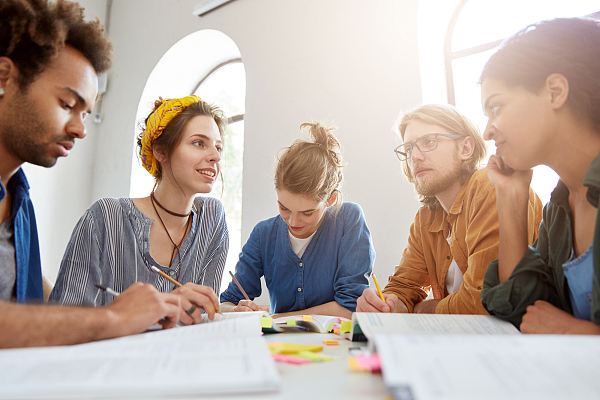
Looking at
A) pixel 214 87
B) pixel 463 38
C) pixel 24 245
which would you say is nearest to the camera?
pixel 24 245

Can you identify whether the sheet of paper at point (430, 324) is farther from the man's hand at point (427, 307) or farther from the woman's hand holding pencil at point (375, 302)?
the man's hand at point (427, 307)

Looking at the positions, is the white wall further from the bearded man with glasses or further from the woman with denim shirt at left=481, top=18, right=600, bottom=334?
the woman with denim shirt at left=481, top=18, right=600, bottom=334

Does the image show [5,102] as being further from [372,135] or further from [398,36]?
[398,36]

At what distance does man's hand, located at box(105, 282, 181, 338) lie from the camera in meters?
0.72

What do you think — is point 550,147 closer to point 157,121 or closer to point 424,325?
point 424,325

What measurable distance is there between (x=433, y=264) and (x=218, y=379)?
1290 mm

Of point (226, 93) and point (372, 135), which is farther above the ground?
point (226, 93)

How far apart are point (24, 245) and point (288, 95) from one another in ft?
6.55

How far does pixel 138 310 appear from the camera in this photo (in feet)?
2.52

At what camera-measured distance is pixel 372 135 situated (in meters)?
2.44

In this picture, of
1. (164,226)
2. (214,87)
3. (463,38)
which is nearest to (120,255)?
(164,226)

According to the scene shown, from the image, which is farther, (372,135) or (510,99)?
(372,135)

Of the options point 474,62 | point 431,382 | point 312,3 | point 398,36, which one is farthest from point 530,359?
point 312,3

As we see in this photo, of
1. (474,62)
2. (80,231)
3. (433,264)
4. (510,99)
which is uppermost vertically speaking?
(474,62)
